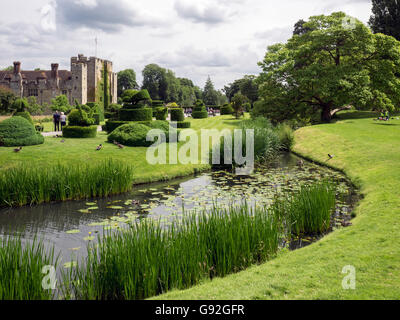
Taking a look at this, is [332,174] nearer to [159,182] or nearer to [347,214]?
[347,214]

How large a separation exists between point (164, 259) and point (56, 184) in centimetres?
753

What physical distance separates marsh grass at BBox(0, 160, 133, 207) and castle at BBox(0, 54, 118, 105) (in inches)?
2177

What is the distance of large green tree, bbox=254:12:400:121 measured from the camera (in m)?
31.5

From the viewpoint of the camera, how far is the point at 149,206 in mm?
11164

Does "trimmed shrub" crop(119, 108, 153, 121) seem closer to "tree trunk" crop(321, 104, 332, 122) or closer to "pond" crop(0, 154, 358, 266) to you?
"pond" crop(0, 154, 358, 266)

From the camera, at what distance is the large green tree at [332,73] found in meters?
31.5

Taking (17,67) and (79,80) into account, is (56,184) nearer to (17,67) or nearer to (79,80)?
(79,80)

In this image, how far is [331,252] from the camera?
6.63 m

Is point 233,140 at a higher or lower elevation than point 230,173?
higher

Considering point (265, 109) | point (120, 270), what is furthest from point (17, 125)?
point (265, 109)

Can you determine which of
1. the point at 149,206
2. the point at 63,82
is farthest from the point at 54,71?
the point at 149,206
